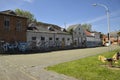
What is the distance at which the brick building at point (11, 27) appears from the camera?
115ft

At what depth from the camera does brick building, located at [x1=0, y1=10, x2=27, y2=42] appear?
34.9 meters

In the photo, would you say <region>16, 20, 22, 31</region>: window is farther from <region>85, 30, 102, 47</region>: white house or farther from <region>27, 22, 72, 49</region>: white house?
<region>85, 30, 102, 47</region>: white house

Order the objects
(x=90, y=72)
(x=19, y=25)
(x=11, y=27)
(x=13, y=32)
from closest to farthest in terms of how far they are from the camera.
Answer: (x=90, y=72) → (x=11, y=27) → (x=13, y=32) → (x=19, y=25)

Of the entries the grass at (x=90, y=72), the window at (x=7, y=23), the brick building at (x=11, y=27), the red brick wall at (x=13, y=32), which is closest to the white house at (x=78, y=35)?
the red brick wall at (x=13, y=32)

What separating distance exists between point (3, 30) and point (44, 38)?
1290 cm

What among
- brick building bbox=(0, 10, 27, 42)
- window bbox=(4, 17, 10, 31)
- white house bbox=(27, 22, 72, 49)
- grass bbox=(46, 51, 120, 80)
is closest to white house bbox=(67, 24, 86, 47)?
white house bbox=(27, 22, 72, 49)

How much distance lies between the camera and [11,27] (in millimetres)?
36469

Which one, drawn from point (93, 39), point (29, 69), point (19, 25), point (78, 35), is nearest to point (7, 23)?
point (19, 25)

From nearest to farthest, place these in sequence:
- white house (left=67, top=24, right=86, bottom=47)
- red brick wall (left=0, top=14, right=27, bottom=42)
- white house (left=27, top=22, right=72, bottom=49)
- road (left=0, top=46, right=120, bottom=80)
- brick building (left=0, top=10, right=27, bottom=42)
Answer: road (left=0, top=46, right=120, bottom=80), red brick wall (left=0, top=14, right=27, bottom=42), brick building (left=0, top=10, right=27, bottom=42), white house (left=27, top=22, right=72, bottom=49), white house (left=67, top=24, right=86, bottom=47)

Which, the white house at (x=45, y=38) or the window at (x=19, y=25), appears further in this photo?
the white house at (x=45, y=38)

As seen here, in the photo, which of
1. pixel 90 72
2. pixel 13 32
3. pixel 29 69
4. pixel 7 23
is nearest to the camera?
pixel 90 72

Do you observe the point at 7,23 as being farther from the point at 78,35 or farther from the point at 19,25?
the point at 78,35

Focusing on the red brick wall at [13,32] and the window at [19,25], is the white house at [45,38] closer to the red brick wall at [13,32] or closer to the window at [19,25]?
the red brick wall at [13,32]

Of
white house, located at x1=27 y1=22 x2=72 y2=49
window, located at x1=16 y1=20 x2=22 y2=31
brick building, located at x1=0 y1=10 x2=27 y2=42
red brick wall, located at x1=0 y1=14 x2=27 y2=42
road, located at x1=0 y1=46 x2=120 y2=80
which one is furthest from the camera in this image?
white house, located at x1=27 y1=22 x2=72 y2=49
